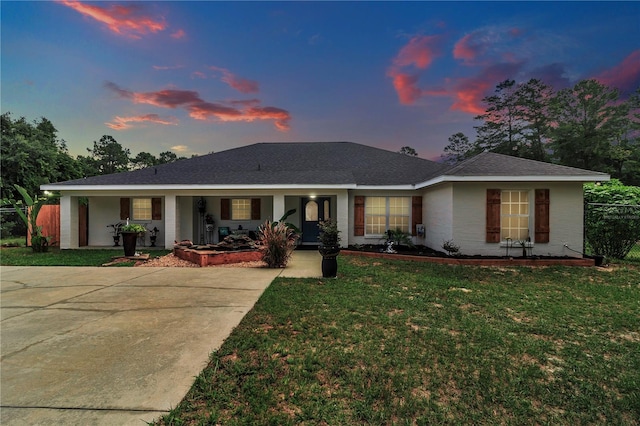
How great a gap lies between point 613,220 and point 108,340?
1332 centimetres

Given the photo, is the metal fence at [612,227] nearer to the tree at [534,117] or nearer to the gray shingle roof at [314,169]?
the gray shingle roof at [314,169]

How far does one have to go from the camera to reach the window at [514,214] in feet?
29.6

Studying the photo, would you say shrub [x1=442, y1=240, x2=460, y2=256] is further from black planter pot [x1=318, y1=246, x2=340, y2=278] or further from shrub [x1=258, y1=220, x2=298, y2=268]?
shrub [x1=258, y1=220, x2=298, y2=268]

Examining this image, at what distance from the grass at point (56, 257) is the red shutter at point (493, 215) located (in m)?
11.5

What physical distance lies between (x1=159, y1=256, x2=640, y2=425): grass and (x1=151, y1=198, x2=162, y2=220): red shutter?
32.1ft

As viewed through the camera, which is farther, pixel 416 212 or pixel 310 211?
pixel 310 211

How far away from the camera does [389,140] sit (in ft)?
65.9

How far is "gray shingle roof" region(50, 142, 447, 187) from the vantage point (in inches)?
448

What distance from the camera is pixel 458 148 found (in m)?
30.7

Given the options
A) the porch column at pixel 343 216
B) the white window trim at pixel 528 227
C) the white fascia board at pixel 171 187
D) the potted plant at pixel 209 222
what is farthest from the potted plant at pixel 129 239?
the white window trim at pixel 528 227

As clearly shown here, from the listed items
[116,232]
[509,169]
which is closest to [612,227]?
[509,169]

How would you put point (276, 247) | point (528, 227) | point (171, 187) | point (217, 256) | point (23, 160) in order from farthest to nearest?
point (23, 160)
point (171, 187)
point (528, 227)
point (217, 256)
point (276, 247)

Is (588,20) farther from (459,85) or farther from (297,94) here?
(297,94)

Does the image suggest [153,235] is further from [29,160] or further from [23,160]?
[29,160]
